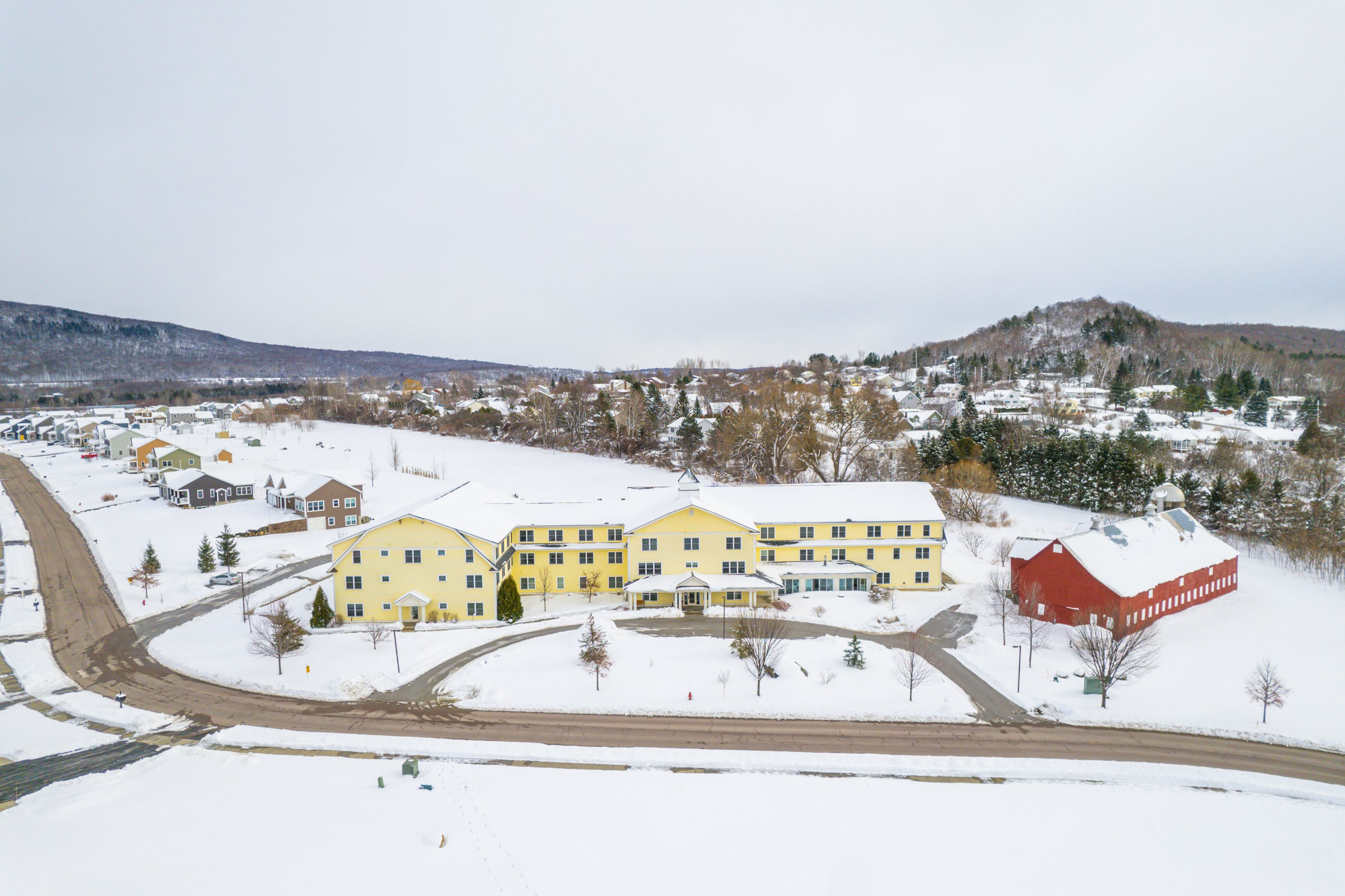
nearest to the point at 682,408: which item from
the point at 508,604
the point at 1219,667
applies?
the point at 508,604

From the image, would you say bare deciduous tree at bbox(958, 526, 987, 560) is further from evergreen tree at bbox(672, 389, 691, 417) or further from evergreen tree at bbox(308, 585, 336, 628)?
evergreen tree at bbox(672, 389, 691, 417)

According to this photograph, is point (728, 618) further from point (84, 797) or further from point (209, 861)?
point (84, 797)

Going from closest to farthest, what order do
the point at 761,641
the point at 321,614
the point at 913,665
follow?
the point at 913,665 < the point at 761,641 < the point at 321,614

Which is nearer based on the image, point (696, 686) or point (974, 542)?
point (696, 686)

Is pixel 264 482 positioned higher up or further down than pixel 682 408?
further down

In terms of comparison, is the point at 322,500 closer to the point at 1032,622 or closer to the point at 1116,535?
the point at 1032,622

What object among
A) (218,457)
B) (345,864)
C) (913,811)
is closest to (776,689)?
(913,811)

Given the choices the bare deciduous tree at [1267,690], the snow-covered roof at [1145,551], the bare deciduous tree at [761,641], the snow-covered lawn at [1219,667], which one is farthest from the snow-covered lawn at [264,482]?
the bare deciduous tree at [1267,690]

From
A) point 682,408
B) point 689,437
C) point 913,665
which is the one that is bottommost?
point 913,665
